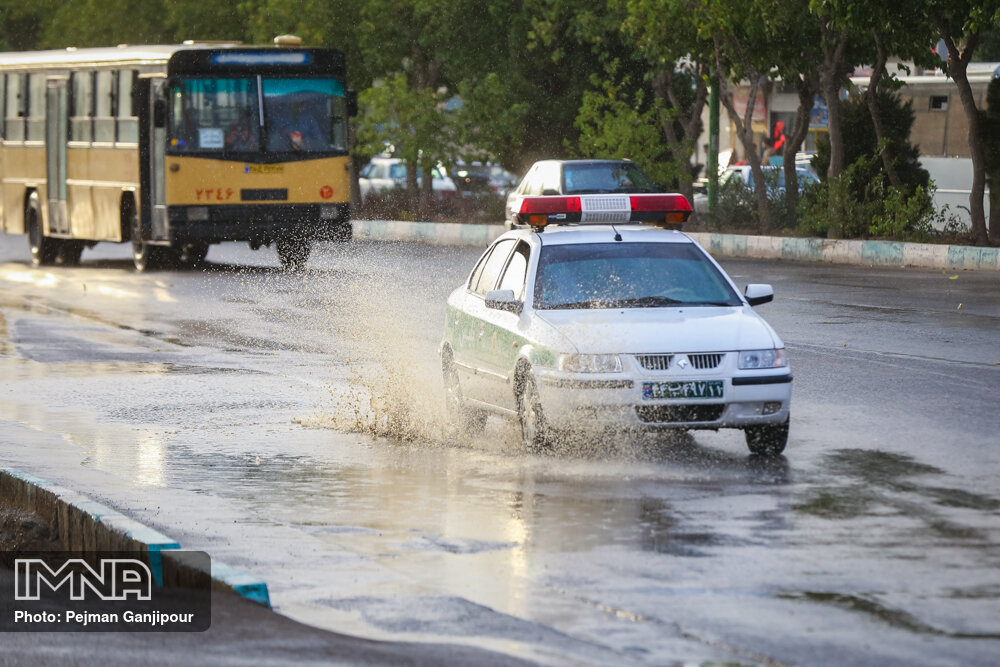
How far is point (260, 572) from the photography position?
7.62 metres

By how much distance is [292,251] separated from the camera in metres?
29.7

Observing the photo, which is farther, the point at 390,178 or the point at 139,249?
the point at 390,178

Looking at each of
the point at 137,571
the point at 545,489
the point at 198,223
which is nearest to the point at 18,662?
the point at 137,571

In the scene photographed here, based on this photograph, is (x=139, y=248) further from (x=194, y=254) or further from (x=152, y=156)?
(x=194, y=254)

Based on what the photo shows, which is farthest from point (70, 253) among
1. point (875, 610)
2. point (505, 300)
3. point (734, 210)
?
point (875, 610)

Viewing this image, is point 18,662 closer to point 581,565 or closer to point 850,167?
point 581,565

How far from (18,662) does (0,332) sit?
45.4 feet

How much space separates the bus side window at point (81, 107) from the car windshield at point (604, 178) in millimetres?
7505

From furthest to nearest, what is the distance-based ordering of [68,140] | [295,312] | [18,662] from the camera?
1. [68,140]
2. [295,312]
3. [18,662]

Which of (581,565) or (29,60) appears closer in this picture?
(581,565)

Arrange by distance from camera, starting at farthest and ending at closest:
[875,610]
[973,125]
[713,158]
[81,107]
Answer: [713,158] → [81,107] → [973,125] → [875,610]

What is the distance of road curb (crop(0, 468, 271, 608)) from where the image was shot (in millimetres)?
7137

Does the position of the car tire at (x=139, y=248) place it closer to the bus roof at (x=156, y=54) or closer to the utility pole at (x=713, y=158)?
the bus roof at (x=156, y=54)

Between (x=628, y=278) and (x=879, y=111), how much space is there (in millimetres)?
21905
